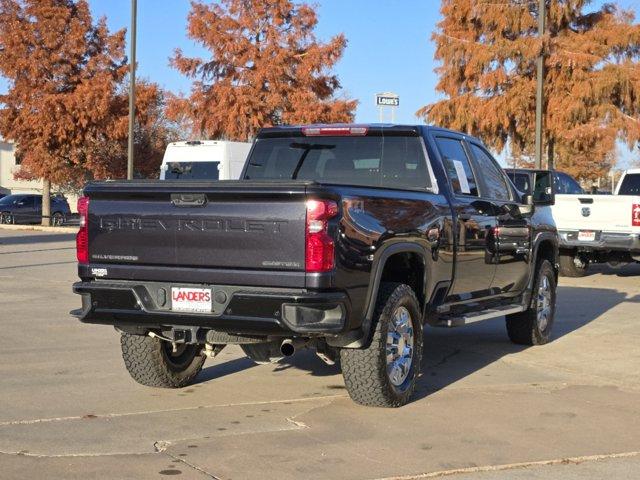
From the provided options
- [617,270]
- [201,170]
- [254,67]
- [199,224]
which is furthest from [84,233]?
[254,67]

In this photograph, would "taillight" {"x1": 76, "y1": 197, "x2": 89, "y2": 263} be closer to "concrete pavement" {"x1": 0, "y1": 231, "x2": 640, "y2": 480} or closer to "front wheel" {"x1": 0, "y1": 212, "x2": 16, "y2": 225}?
"concrete pavement" {"x1": 0, "y1": 231, "x2": 640, "y2": 480}

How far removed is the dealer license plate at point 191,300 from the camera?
6.32m

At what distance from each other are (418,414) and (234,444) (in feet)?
5.04

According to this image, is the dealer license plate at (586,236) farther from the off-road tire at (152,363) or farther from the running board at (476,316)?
the off-road tire at (152,363)

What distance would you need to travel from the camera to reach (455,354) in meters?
9.43

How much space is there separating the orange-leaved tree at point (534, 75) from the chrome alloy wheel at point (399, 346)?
21321 millimetres

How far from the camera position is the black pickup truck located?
607 centimetres

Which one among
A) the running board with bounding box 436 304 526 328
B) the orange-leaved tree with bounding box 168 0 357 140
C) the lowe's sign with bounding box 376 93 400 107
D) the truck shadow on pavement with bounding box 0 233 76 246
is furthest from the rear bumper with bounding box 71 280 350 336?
the orange-leaved tree with bounding box 168 0 357 140

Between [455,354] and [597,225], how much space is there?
7781mm

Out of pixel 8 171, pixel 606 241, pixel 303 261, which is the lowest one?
pixel 606 241

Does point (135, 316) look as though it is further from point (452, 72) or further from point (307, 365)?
point (452, 72)

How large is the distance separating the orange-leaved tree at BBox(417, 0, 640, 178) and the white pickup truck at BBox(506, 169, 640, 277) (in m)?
11.2

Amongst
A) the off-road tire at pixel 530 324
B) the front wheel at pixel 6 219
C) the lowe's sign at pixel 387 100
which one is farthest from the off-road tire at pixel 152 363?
the front wheel at pixel 6 219

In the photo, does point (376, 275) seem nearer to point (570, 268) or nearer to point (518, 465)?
point (518, 465)
